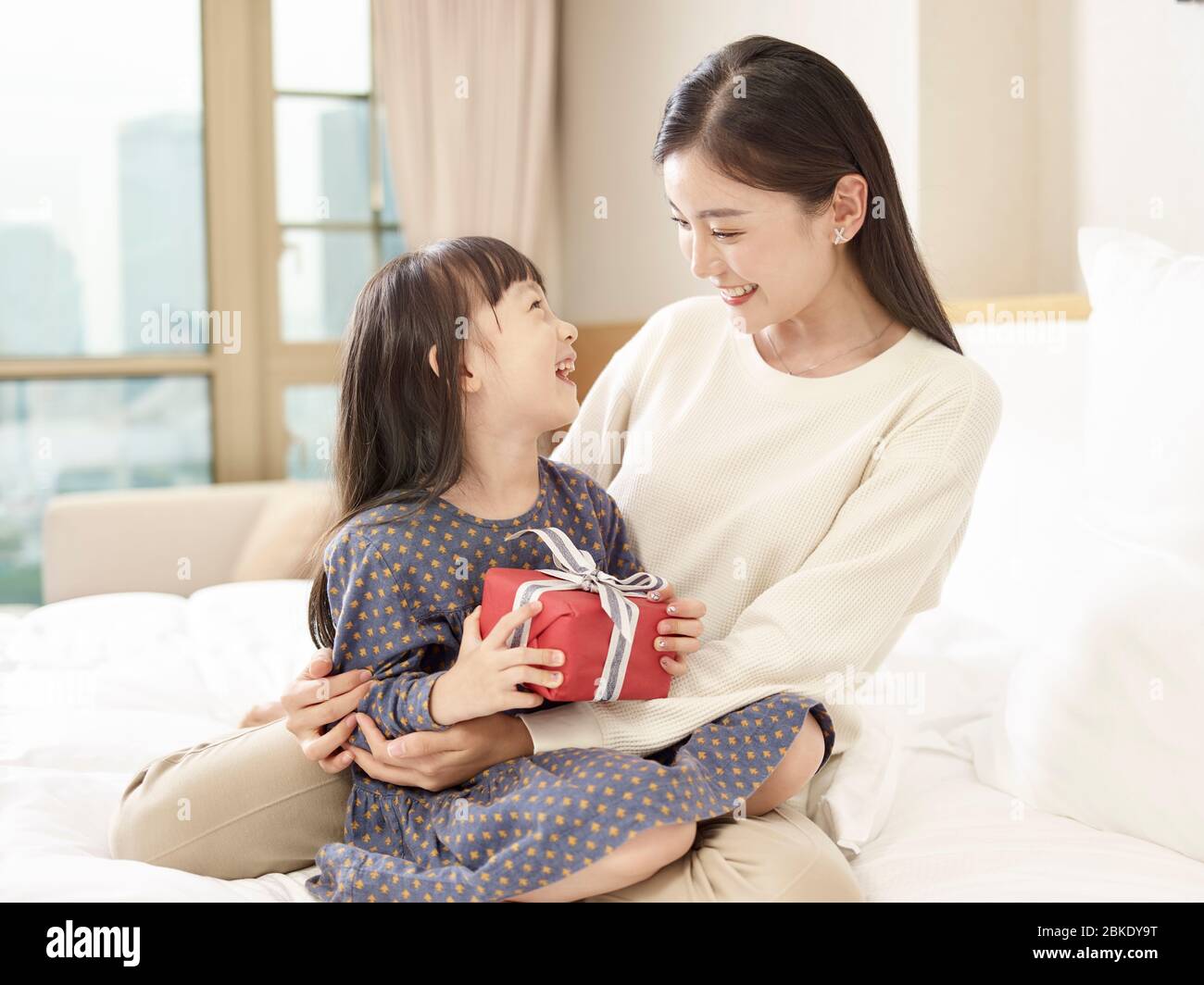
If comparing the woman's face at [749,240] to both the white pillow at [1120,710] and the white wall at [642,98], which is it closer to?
the white pillow at [1120,710]

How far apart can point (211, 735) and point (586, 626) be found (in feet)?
2.60

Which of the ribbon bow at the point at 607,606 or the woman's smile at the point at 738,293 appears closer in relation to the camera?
the ribbon bow at the point at 607,606

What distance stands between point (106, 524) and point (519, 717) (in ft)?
7.71

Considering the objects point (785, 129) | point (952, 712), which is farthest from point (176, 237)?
point (952, 712)

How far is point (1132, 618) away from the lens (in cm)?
128

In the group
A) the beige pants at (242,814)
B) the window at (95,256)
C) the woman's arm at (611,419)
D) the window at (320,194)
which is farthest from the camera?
the window at (320,194)

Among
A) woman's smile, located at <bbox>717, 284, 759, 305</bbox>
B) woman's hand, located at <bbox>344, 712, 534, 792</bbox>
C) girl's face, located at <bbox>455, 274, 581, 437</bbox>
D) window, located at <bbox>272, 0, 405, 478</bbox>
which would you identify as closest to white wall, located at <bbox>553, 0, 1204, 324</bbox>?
woman's smile, located at <bbox>717, 284, 759, 305</bbox>

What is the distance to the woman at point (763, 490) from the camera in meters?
1.18

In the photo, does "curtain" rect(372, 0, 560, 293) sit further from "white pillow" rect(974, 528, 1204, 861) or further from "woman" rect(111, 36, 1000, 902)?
"white pillow" rect(974, 528, 1204, 861)

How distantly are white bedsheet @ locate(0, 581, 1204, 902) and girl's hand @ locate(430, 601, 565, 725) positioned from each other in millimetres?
256

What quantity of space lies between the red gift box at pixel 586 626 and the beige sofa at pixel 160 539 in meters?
2.06

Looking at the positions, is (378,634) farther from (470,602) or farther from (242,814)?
(242,814)

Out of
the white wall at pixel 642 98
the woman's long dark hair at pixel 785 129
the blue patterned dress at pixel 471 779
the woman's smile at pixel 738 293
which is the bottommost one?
the blue patterned dress at pixel 471 779

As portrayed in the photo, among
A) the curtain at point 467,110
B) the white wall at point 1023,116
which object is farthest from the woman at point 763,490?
the curtain at point 467,110
